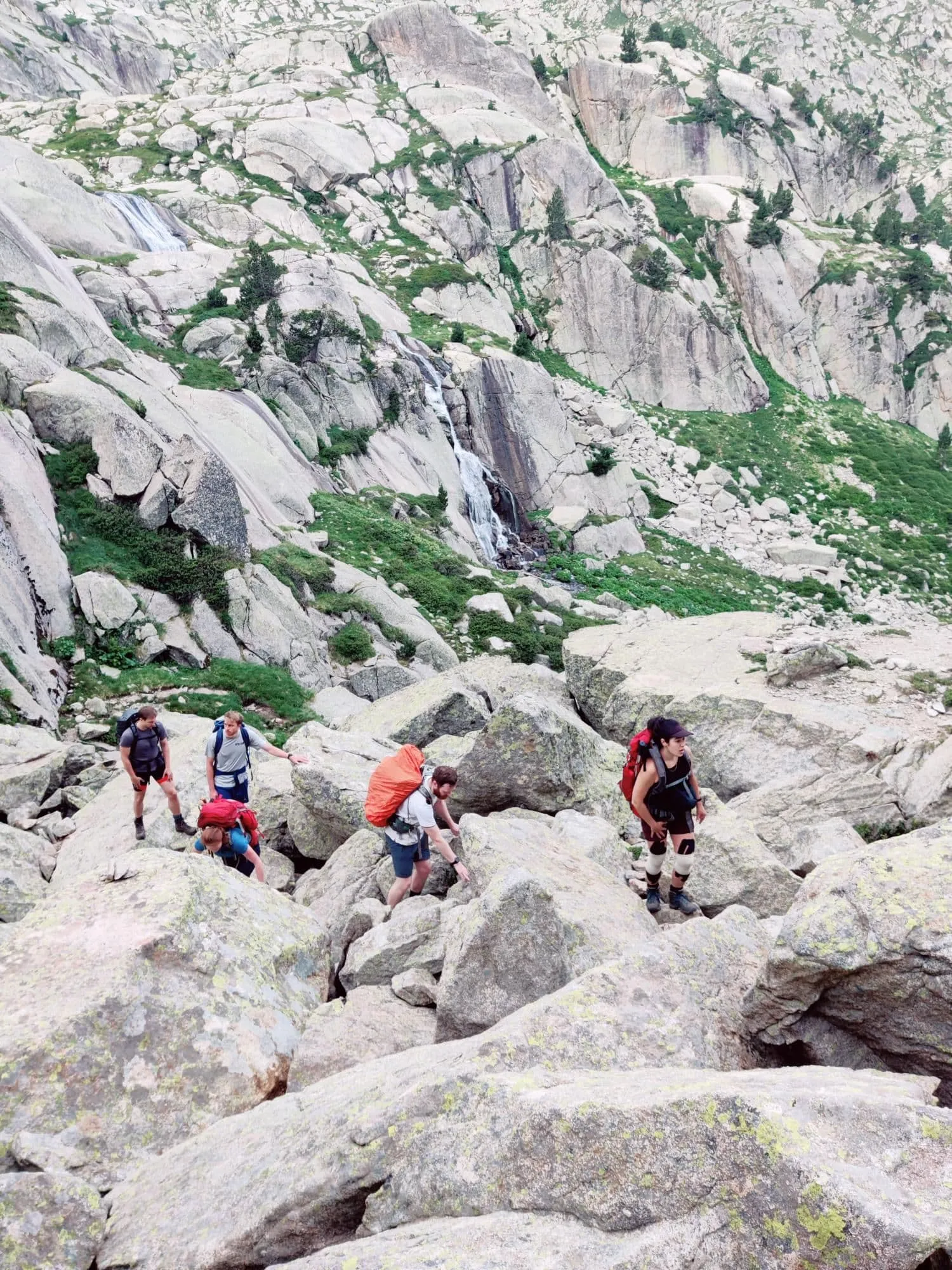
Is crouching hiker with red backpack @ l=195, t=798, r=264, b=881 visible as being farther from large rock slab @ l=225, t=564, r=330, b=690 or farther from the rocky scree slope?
large rock slab @ l=225, t=564, r=330, b=690

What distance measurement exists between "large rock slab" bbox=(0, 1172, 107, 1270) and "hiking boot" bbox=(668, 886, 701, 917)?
669 centimetres

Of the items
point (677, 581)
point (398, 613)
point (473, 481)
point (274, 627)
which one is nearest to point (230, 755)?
point (274, 627)

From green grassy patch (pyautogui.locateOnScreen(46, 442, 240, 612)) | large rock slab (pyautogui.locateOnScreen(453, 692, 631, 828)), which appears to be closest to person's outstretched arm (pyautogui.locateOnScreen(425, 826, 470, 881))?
large rock slab (pyautogui.locateOnScreen(453, 692, 631, 828))

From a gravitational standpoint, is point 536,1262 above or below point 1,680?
above

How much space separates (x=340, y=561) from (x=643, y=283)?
45715 mm

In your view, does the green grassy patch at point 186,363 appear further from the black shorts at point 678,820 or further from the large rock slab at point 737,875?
the black shorts at point 678,820

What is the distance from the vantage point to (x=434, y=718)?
15.8m

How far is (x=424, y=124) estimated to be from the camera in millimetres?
71875

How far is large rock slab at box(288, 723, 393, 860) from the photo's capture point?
1195 cm

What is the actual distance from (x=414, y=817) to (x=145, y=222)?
181 ft

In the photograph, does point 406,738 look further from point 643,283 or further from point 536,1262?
point 643,283

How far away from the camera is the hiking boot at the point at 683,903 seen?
9.28m

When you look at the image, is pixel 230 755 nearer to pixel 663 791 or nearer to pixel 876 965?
pixel 663 791

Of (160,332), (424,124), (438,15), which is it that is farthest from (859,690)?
(438,15)
